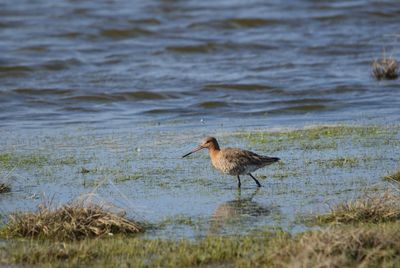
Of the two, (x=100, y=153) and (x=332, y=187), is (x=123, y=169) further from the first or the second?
(x=332, y=187)

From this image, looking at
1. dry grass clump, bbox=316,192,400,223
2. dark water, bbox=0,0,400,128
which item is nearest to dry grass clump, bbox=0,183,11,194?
dry grass clump, bbox=316,192,400,223

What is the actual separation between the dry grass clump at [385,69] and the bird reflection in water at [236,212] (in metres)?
10.2

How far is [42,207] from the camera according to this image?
28.4 ft

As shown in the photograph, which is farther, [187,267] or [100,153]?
[100,153]

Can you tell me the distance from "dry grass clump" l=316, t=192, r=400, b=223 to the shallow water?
384 mm

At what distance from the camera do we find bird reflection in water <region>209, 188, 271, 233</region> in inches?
356

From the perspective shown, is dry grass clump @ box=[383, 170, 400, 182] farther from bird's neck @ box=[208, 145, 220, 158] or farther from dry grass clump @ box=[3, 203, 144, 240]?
dry grass clump @ box=[3, 203, 144, 240]

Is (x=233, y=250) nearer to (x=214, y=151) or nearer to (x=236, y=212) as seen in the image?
(x=236, y=212)

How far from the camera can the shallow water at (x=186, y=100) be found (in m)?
10.4

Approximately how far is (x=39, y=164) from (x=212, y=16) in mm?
17057

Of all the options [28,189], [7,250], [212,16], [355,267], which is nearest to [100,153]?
[28,189]

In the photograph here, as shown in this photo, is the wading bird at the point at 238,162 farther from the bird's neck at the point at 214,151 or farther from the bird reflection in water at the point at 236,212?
the bird reflection in water at the point at 236,212

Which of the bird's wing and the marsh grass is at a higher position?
the bird's wing

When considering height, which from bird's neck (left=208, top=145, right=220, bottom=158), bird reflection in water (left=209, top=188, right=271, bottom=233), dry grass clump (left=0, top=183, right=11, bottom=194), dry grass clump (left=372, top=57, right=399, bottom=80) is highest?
dry grass clump (left=372, top=57, right=399, bottom=80)
